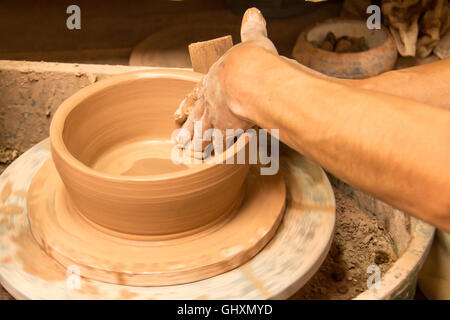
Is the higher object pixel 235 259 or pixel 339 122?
pixel 339 122

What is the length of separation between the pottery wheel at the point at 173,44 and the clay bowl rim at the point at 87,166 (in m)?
1.18

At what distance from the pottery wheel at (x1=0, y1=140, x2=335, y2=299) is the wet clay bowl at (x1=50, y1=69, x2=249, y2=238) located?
0.13 m

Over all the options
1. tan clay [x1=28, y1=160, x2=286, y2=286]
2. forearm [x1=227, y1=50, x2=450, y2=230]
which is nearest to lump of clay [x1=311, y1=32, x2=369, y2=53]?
tan clay [x1=28, y1=160, x2=286, y2=286]

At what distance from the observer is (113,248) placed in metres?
1.23

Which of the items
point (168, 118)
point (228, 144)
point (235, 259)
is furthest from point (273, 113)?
point (168, 118)

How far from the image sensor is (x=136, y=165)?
61.7 inches

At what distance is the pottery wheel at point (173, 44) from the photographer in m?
2.72

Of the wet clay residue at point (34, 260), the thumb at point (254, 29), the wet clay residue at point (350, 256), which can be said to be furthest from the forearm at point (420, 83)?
the wet clay residue at point (34, 260)

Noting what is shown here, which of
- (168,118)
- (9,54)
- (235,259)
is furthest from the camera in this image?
(9,54)

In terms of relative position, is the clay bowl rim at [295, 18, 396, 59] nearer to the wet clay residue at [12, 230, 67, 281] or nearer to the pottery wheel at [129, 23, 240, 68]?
the pottery wheel at [129, 23, 240, 68]

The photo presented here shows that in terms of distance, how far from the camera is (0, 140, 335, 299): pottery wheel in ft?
3.83

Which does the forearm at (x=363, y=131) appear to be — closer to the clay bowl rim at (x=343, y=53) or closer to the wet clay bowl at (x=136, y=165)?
the wet clay bowl at (x=136, y=165)
